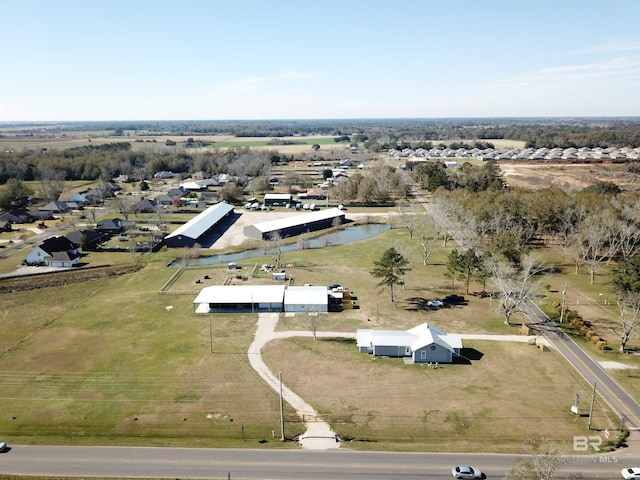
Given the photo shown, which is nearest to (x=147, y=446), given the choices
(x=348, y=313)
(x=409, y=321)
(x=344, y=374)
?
(x=344, y=374)

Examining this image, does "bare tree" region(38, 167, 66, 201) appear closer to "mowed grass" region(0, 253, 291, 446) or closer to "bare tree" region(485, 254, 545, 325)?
"mowed grass" region(0, 253, 291, 446)

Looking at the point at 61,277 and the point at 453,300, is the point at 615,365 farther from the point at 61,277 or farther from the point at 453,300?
the point at 61,277

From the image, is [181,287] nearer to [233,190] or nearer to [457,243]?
[457,243]

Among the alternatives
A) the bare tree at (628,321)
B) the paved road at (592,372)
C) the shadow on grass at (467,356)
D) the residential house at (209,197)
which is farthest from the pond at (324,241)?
the bare tree at (628,321)

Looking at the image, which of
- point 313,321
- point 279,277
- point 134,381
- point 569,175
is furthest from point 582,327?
point 569,175

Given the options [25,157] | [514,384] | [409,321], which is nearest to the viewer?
[514,384]

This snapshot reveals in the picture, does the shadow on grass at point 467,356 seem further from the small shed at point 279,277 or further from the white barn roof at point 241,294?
the small shed at point 279,277

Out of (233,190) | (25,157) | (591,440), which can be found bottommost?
(591,440)
